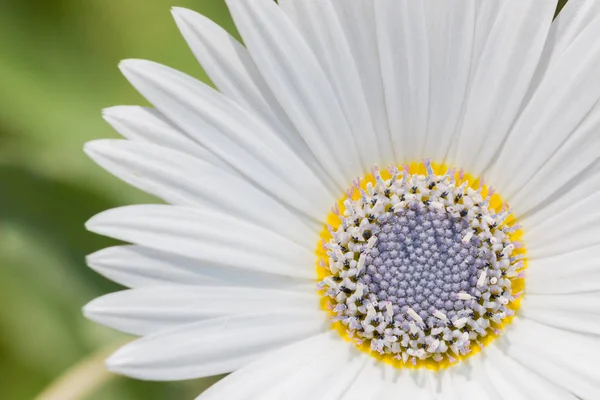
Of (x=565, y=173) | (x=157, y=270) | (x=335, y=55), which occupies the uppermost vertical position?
(x=335, y=55)

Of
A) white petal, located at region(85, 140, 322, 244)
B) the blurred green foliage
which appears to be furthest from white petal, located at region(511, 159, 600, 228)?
the blurred green foliage

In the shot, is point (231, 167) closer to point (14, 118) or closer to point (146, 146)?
point (146, 146)

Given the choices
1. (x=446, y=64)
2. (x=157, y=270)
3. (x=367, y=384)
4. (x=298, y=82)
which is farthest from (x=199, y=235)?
(x=446, y=64)

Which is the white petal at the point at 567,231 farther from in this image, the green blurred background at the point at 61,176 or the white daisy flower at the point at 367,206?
the green blurred background at the point at 61,176

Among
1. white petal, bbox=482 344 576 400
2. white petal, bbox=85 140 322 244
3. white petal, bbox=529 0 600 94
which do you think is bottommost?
white petal, bbox=482 344 576 400

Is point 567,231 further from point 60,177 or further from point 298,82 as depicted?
point 60,177

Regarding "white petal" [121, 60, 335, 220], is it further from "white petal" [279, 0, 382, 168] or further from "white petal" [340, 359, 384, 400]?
"white petal" [340, 359, 384, 400]
